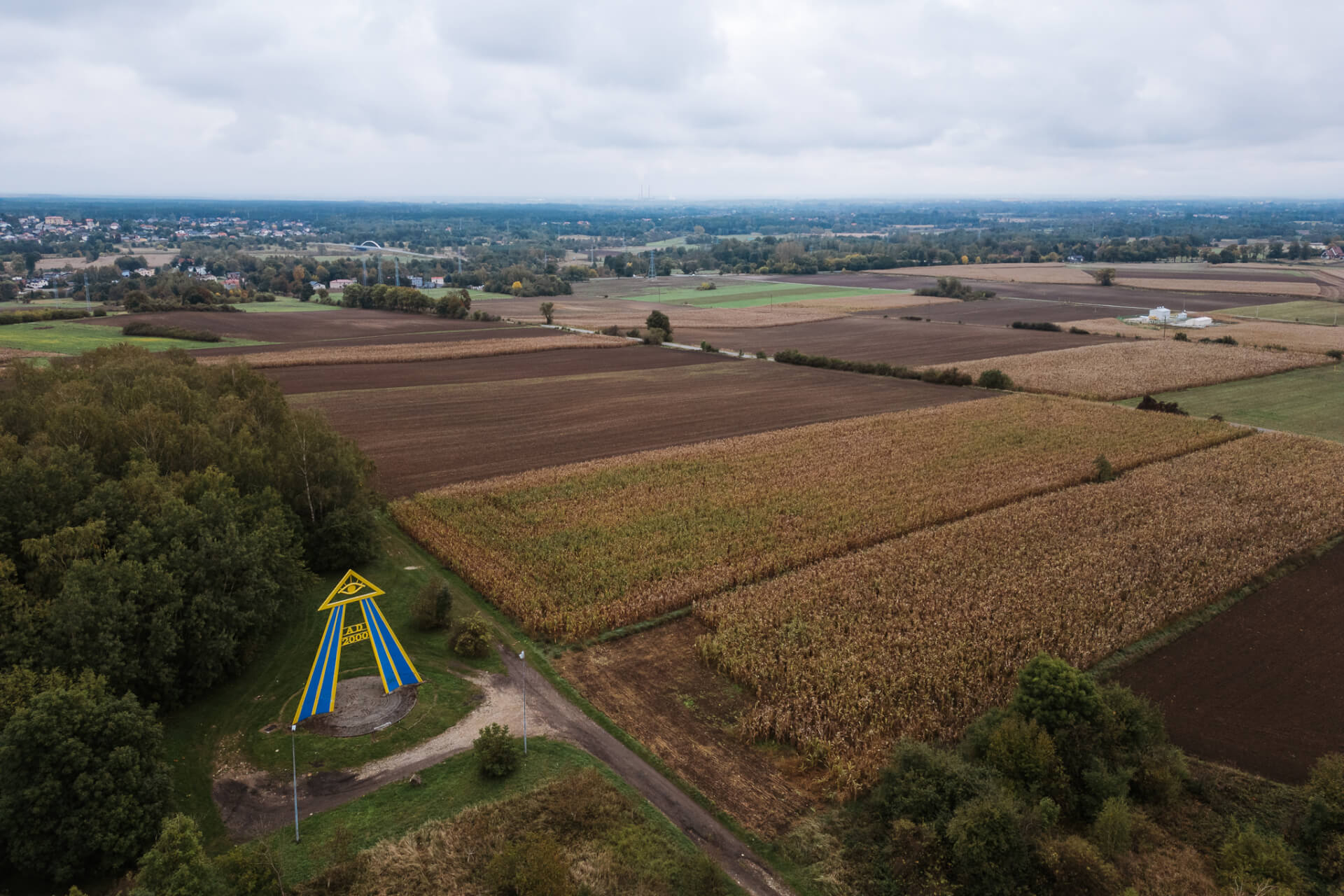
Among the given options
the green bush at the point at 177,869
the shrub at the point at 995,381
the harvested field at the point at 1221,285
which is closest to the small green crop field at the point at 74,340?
the shrub at the point at 995,381

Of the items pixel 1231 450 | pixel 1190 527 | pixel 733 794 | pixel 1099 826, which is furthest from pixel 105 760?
pixel 1231 450

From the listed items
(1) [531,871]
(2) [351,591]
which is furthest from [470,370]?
(1) [531,871]

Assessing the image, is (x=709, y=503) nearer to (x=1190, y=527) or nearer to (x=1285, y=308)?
(x=1190, y=527)

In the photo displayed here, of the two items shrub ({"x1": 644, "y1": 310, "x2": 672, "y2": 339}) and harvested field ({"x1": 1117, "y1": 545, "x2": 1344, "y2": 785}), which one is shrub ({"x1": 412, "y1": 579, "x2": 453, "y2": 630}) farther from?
shrub ({"x1": 644, "y1": 310, "x2": 672, "y2": 339})

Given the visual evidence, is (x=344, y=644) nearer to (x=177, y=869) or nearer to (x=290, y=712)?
(x=290, y=712)

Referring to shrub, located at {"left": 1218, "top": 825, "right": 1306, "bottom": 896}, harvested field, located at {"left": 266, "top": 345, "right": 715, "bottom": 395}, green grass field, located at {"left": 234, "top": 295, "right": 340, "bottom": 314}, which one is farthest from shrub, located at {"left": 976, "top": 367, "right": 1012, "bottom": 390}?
green grass field, located at {"left": 234, "top": 295, "right": 340, "bottom": 314}

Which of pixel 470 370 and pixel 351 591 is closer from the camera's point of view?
pixel 351 591

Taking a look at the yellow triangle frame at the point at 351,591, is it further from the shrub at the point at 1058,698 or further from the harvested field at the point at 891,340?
the harvested field at the point at 891,340
